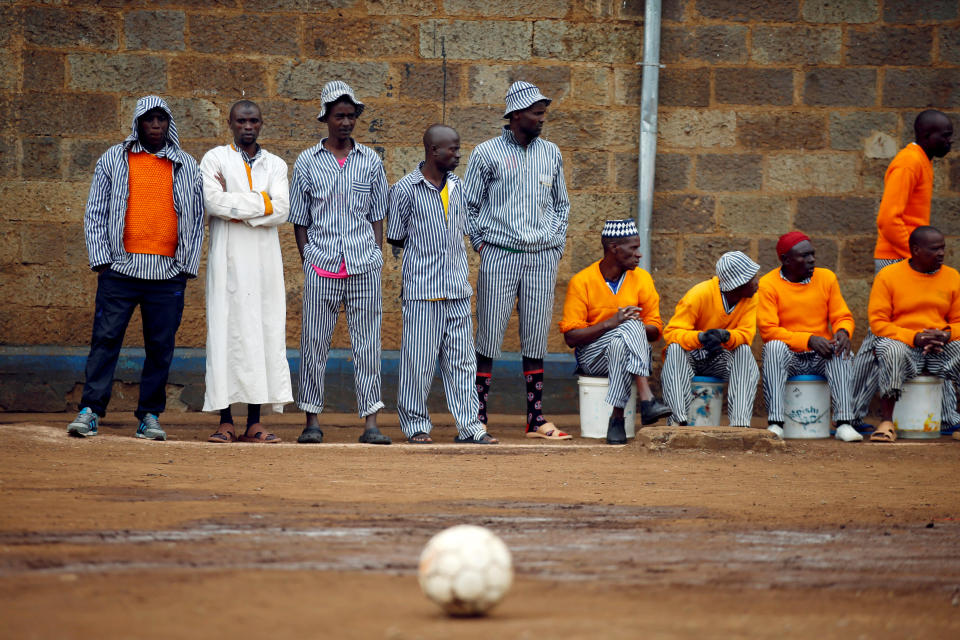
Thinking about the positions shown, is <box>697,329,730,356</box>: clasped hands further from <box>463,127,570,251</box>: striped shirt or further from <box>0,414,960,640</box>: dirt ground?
<box>463,127,570,251</box>: striped shirt

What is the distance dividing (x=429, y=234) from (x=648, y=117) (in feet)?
8.14

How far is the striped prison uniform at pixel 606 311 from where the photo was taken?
7.85 meters

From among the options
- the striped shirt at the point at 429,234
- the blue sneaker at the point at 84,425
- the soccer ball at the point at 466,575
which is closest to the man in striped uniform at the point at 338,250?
the striped shirt at the point at 429,234

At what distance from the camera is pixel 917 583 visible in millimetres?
3703

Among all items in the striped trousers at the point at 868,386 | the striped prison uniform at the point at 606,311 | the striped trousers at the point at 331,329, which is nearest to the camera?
the striped trousers at the point at 331,329

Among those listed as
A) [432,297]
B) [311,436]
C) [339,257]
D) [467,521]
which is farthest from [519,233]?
[467,521]

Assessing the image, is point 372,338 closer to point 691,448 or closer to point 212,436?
point 212,436

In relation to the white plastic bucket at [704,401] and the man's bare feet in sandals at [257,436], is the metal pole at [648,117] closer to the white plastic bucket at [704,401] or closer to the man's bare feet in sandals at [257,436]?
the white plastic bucket at [704,401]

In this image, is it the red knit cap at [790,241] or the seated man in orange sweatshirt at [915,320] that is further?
the red knit cap at [790,241]

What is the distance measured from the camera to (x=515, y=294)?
8.07 metres

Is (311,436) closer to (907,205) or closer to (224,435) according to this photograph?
(224,435)

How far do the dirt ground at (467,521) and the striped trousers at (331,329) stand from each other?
0.58 m

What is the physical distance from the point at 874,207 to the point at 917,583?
20.6 ft

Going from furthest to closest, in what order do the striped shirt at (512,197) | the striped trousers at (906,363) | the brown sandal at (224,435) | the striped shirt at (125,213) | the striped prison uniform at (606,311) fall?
the striped trousers at (906,363) < the striped shirt at (512,197) < the striped prison uniform at (606,311) < the brown sandal at (224,435) < the striped shirt at (125,213)
